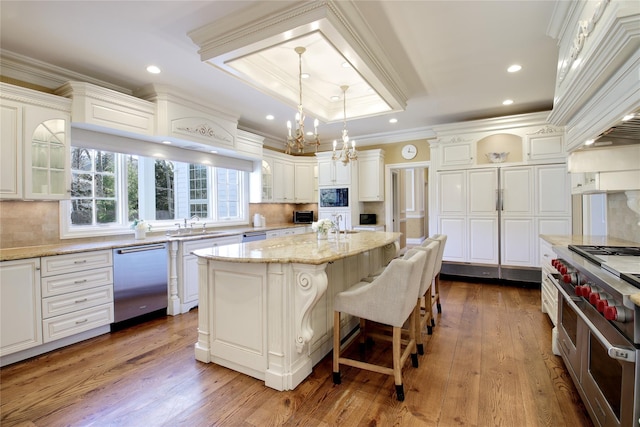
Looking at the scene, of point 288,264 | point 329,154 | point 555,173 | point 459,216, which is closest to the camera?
point 288,264

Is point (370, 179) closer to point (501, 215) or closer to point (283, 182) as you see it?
point (283, 182)

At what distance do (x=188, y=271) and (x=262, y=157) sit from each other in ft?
7.86

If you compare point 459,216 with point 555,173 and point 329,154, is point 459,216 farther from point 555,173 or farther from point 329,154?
point 329,154

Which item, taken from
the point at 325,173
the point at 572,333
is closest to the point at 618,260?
the point at 572,333

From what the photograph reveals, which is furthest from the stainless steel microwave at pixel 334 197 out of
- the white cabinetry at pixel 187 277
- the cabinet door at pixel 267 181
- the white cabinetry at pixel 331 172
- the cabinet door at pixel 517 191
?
the white cabinetry at pixel 187 277

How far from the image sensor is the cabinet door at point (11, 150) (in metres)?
2.59

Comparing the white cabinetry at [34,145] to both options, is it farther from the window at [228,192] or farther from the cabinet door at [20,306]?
the window at [228,192]

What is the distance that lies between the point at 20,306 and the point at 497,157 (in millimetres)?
6017

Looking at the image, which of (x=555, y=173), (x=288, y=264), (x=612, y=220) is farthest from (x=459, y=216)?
(x=288, y=264)

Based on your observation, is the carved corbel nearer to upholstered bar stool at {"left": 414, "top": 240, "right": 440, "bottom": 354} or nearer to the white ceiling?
upholstered bar stool at {"left": 414, "top": 240, "right": 440, "bottom": 354}

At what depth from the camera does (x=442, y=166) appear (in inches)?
199

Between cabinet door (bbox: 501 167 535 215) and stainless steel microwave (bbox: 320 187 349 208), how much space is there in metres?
2.61

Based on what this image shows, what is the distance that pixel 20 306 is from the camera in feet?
8.16

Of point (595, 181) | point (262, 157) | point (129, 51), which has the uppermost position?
point (129, 51)
